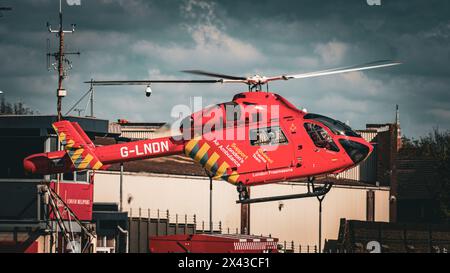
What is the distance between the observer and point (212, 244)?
4681 cm

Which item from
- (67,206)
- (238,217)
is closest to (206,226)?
(238,217)

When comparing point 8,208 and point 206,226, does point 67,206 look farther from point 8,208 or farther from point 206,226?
point 206,226

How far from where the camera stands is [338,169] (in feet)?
149

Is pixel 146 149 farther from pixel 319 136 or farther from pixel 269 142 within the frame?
pixel 319 136

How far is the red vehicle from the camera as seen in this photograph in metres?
46.7

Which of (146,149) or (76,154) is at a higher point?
(146,149)

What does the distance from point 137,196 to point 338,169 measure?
106 ft

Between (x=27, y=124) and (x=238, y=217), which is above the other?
(x=27, y=124)

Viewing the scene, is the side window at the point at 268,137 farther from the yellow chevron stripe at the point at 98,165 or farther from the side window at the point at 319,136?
the yellow chevron stripe at the point at 98,165

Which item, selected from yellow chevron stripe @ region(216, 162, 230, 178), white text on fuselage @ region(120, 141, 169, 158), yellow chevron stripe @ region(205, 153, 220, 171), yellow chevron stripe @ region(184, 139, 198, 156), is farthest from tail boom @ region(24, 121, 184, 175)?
yellow chevron stripe @ region(216, 162, 230, 178)

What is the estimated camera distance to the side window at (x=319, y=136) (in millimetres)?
45094

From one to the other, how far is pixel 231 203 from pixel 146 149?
34.0 m

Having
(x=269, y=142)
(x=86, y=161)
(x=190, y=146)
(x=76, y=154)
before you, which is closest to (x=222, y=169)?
(x=190, y=146)

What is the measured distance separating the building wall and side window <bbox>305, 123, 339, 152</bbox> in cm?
3084
